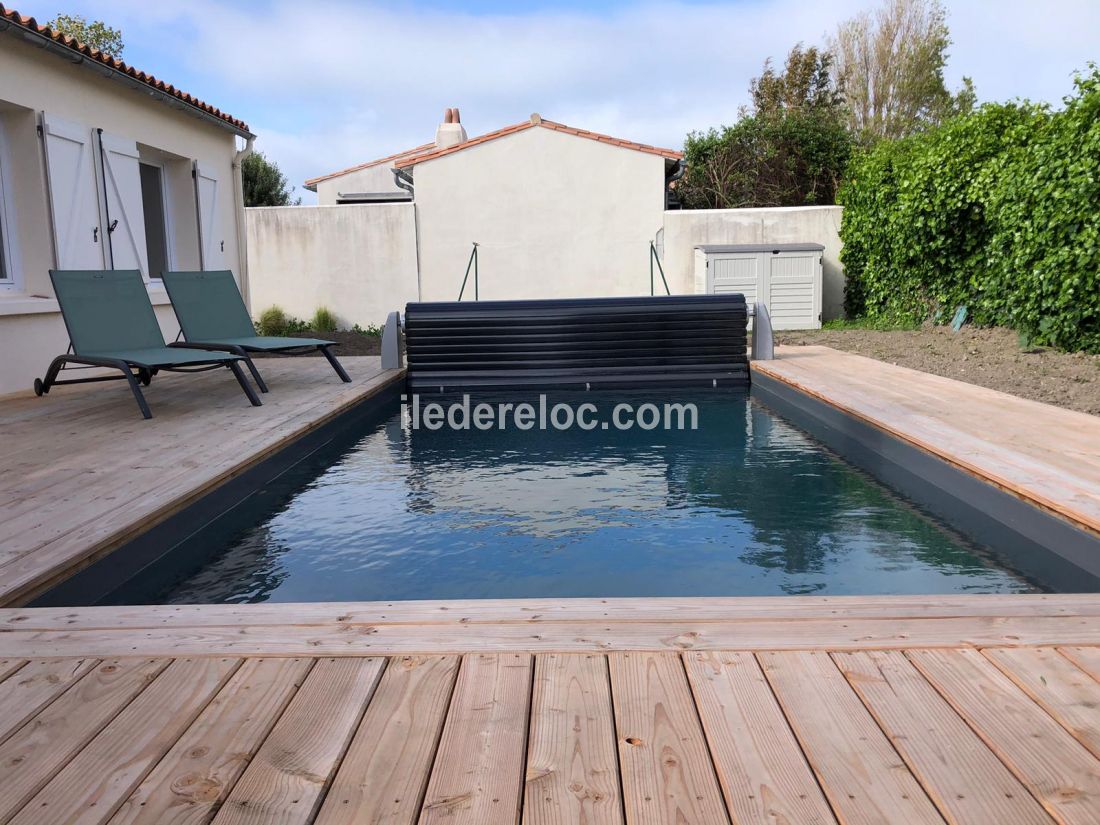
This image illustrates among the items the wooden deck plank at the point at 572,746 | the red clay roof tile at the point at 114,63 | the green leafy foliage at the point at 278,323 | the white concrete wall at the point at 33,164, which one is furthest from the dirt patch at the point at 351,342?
the wooden deck plank at the point at 572,746

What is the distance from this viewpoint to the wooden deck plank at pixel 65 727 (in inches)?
54.2

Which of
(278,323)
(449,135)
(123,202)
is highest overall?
(449,135)

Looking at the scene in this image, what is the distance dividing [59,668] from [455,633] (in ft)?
2.57

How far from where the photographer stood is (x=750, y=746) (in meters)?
1.47

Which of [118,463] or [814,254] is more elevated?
[814,254]

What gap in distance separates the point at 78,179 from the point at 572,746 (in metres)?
6.62

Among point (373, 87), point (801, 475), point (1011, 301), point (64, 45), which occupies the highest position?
point (373, 87)

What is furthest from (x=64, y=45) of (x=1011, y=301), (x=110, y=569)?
(x=1011, y=301)

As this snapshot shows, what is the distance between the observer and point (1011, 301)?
7492mm

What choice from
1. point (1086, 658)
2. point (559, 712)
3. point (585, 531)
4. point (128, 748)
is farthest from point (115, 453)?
point (1086, 658)

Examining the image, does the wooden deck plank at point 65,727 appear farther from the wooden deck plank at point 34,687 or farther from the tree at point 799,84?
the tree at point 799,84

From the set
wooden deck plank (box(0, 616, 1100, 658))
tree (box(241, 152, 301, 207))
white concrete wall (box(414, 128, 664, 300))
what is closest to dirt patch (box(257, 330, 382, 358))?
white concrete wall (box(414, 128, 664, 300))

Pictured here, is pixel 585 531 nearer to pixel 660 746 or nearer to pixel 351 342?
pixel 660 746

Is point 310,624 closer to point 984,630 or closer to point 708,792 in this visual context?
point 708,792
